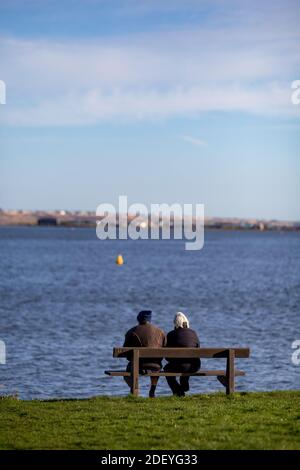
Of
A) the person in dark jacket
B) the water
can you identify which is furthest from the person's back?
the water

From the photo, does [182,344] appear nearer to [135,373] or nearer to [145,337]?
[145,337]

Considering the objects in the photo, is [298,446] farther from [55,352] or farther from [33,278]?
[33,278]

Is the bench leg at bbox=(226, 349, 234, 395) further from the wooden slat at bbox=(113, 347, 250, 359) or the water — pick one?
the water

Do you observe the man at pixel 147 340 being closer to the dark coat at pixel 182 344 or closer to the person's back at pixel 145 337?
the person's back at pixel 145 337

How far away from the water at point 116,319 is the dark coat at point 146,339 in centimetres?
450

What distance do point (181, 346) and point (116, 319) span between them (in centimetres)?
2404

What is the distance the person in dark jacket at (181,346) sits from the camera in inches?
640

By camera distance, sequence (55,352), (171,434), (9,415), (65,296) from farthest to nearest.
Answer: (65,296) → (55,352) → (9,415) → (171,434)

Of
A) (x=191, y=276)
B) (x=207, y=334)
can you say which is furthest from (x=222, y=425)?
(x=191, y=276)

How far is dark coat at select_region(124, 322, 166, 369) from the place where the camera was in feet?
54.1

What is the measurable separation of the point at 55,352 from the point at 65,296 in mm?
25492

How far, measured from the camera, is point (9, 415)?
13.9 metres

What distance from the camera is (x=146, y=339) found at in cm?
1655
